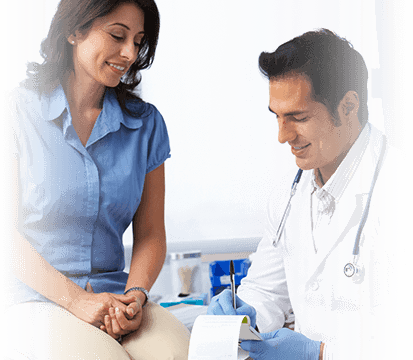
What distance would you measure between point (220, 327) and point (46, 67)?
675 mm

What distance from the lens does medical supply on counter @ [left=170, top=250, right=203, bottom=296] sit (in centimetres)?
103

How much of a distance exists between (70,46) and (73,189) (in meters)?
0.32

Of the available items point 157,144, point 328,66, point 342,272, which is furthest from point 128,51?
point 342,272

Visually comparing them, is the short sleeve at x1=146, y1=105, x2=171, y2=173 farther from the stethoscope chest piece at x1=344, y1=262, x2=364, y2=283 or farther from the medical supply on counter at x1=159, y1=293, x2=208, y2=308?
the stethoscope chest piece at x1=344, y1=262, x2=364, y2=283

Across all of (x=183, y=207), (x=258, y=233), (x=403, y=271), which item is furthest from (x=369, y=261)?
(x=183, y=207)

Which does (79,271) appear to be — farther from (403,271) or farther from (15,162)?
(403,271)

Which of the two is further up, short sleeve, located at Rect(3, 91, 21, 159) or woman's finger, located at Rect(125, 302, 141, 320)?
short sleeve, located at Rect(3, 91, 21, 159)

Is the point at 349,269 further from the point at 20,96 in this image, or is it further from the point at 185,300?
the point at 20,96

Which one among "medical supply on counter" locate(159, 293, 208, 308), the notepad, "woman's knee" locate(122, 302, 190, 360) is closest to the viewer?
the notepad

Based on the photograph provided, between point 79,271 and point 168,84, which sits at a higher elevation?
point 168,84

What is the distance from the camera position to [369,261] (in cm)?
84

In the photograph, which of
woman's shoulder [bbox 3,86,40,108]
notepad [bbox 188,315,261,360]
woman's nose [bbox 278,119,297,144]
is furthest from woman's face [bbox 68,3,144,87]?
notepad [bbox 188,315,261,360]

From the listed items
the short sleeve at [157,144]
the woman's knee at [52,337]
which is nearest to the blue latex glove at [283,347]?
the woman's knee at [52,337]

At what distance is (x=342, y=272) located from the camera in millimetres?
860
